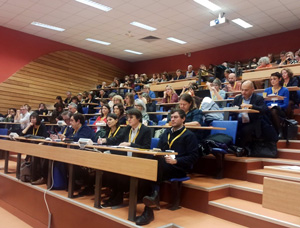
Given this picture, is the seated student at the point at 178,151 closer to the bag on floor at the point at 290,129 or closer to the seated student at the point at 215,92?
the bag on floor at the point at 290,129

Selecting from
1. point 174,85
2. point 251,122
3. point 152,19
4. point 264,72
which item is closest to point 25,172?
point 251,122

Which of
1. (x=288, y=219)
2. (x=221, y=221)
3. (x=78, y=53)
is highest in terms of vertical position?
(x=78, y=53)

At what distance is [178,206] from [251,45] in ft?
22.4

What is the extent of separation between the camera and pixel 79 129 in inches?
123

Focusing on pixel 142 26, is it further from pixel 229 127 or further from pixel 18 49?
pixel 229 127

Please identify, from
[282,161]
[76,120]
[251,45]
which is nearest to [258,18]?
[251,45]

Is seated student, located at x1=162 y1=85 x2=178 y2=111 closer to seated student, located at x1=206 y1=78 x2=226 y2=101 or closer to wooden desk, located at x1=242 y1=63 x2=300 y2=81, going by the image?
seated student, located at x1=206 y1=78 x2=226 y2=101

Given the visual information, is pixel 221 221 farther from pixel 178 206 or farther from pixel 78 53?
pixel 78 53

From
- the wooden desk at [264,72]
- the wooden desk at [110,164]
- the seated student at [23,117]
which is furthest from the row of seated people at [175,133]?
the seated student at [23,117]

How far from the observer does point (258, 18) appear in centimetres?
621

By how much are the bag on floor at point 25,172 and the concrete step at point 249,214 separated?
2136mm

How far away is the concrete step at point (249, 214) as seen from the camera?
5.66ft

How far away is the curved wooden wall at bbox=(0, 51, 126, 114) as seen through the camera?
24.4 ft

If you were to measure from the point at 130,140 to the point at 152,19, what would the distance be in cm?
454
